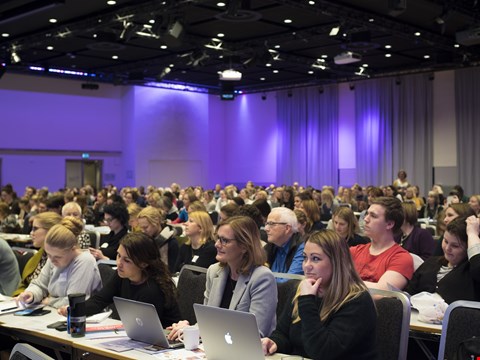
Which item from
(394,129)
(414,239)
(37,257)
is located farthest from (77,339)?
(394,129)

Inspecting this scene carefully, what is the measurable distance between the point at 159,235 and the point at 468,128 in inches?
607

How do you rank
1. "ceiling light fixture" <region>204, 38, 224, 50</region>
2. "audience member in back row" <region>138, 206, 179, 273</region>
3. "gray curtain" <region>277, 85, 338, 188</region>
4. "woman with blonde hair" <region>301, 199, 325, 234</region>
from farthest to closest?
"gray curtain" <region>277, 85, 338, 188</region> < "ceiling light fixture" <region>204, 38, 224, 50</region> < "woman with blonde hair" <region>301, 199, 325, 234</region> < "audience member in back row" <region>138, 206, 179, 273</region>

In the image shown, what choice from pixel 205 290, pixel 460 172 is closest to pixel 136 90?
pixel 460 172

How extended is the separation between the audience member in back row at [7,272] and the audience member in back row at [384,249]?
2889 mm

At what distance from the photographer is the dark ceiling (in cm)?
1254

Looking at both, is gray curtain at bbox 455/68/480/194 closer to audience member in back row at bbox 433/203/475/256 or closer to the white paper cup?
audience member in back row at bbox 433/203/475/256

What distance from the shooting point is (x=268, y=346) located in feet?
10.3

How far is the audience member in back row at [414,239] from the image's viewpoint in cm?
627

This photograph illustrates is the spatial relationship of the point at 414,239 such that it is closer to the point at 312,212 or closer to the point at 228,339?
the point at 312,212

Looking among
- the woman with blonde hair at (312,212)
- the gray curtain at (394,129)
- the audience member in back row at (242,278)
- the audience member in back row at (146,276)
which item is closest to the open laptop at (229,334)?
the audience member in back row at (242,278)

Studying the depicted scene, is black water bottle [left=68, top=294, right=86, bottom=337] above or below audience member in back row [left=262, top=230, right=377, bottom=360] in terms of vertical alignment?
below

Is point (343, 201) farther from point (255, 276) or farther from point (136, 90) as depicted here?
point (255, 276)

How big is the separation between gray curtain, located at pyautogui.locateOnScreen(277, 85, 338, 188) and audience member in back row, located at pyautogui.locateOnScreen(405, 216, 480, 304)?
19257mm

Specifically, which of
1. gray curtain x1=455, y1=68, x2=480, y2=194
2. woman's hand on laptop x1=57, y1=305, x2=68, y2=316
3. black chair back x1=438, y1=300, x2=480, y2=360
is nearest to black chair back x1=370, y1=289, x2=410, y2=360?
black chair back x1=438, y1=300, x2=480, y2=360
